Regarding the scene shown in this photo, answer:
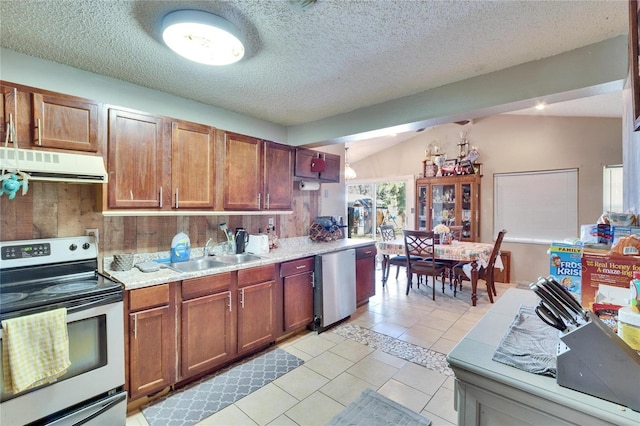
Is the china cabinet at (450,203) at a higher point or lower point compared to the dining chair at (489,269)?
higher

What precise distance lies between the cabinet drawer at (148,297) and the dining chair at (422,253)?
3236mm

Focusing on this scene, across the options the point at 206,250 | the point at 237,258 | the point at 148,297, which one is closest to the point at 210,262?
the point at 206,250

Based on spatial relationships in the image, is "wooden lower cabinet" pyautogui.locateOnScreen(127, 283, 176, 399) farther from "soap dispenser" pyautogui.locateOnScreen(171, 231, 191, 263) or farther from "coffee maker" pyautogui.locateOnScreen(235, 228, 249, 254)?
"coffee maker" pyautogui.locateOnScreen(235, 228, 249, 254)

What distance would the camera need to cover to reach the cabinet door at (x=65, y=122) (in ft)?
5.81

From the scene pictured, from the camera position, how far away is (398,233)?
6715 millimetres

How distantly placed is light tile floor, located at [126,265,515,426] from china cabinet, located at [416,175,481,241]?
218 cm

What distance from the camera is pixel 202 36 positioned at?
1.58 meters

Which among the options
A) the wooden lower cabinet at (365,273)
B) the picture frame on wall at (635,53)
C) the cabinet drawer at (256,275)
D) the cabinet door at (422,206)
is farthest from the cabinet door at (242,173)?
the cabinet door at (422,206)

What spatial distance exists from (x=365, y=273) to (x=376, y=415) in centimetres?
204

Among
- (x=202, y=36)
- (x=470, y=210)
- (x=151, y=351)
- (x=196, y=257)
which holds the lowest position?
(x=151, y=351)

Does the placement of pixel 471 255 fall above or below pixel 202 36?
below

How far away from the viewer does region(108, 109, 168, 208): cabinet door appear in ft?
6.75

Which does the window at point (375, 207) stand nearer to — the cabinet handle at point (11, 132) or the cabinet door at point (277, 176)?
the cabinet door at point (277, 176)

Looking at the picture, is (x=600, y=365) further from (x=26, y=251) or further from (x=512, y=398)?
(x=26, y=251)
